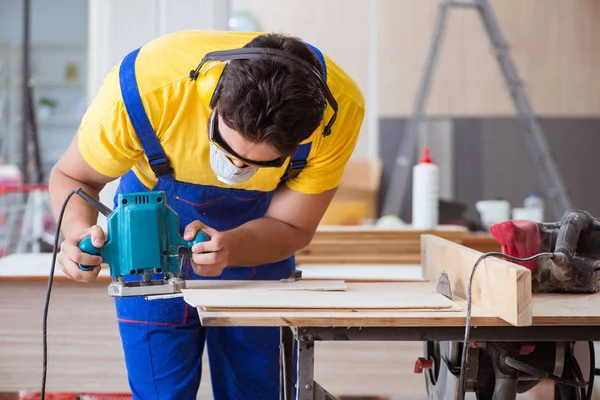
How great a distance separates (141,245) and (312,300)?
30cm

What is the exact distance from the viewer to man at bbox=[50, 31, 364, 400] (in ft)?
3.91

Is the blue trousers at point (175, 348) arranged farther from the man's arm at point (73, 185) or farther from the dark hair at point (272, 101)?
the dark hair at point (272, 101)

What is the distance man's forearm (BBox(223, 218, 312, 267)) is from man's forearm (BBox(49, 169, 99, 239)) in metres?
0.27

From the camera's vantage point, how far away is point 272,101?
3.76ft

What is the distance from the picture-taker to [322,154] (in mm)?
1497

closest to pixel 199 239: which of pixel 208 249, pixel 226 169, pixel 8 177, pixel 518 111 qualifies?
pixel 208 249

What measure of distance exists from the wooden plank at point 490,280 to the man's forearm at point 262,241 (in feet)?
0.95

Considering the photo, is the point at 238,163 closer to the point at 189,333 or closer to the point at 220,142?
the point at 220,142

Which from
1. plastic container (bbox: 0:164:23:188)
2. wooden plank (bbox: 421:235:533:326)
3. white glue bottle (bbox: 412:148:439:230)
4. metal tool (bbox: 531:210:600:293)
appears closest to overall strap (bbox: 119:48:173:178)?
wooden plank (bbox: 421:235:533:326)

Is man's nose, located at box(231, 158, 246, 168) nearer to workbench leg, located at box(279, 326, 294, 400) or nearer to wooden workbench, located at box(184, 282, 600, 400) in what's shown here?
wooden workbench, located at box(184, 282, 600, 400)

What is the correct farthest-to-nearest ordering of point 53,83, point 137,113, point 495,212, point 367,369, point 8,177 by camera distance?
point 53,83 → point 8,177 → point 495,212 → point 367,369 → point 137,113

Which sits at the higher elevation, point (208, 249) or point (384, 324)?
point (208, 249)

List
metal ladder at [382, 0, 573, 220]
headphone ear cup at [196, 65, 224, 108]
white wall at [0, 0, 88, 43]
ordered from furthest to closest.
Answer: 1. white wall at [0, 0, 88, 43]
2. metal ladder at [382, 0, 573, 220]
3. headphone ear cup at [196, 65, 224, 108]

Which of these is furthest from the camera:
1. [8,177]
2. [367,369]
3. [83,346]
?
[8,177]
